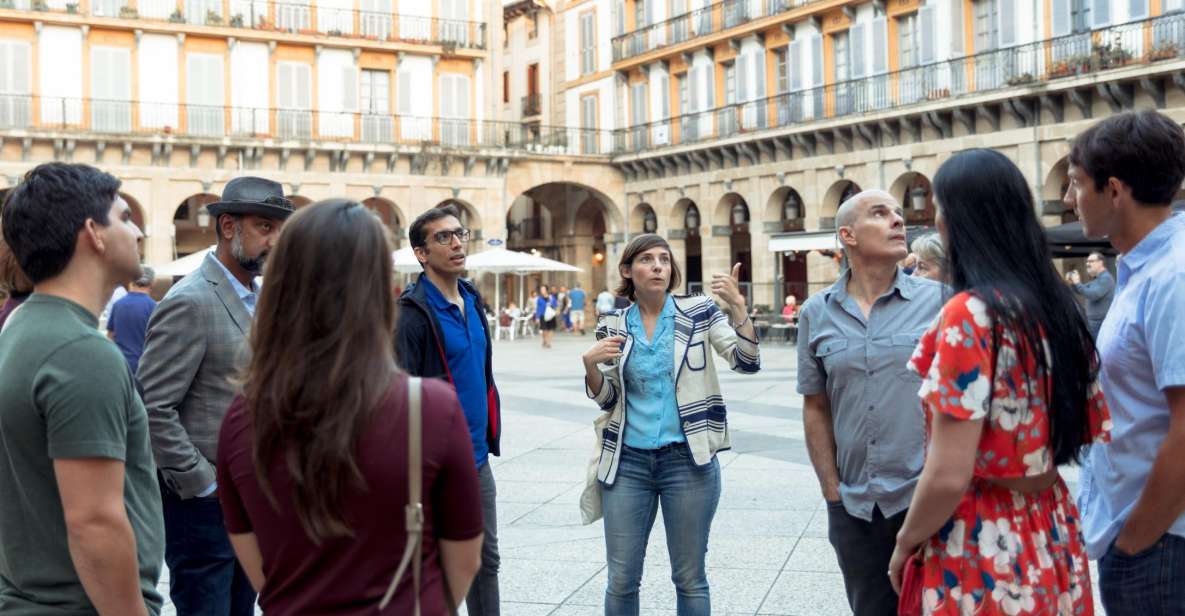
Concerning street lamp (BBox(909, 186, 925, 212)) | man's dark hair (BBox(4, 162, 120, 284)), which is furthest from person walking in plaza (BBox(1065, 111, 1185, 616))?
street lamp (BBox(909, 186, 925, 212))

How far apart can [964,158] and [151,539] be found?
6.79ft

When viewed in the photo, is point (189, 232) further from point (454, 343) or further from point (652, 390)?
point (652, 390)

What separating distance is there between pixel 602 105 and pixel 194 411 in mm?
36535

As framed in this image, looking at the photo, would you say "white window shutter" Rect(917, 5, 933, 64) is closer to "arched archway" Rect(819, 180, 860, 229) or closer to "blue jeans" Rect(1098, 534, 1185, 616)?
"arched archway" Rect(819, 180, 860, 229)

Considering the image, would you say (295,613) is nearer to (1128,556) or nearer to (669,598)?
(1128,556)

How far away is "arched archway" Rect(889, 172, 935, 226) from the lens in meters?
29.4

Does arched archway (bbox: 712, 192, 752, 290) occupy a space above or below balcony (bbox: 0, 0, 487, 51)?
below

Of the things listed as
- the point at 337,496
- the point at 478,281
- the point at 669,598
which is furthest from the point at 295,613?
the point at 478,281

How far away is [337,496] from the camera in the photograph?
2141 millimetres

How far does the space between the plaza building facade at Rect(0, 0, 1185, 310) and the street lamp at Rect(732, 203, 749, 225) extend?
10 centimetres

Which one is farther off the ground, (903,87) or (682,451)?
(903,87)

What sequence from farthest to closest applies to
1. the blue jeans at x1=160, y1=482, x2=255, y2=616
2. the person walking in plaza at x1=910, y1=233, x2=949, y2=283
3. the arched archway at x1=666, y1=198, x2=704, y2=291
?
the arched archway at x1=666, y1=198, x2=704, y2=291, the person walking in plaza at x1=910, y1=233, x2=949, y2=283, the blue jeans at x1=160, y1=482, x2=255, y2=616

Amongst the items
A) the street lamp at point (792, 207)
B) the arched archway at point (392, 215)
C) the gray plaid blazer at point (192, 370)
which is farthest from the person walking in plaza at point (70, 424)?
the arched archway at point (392, 215)

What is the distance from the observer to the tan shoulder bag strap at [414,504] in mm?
2143
